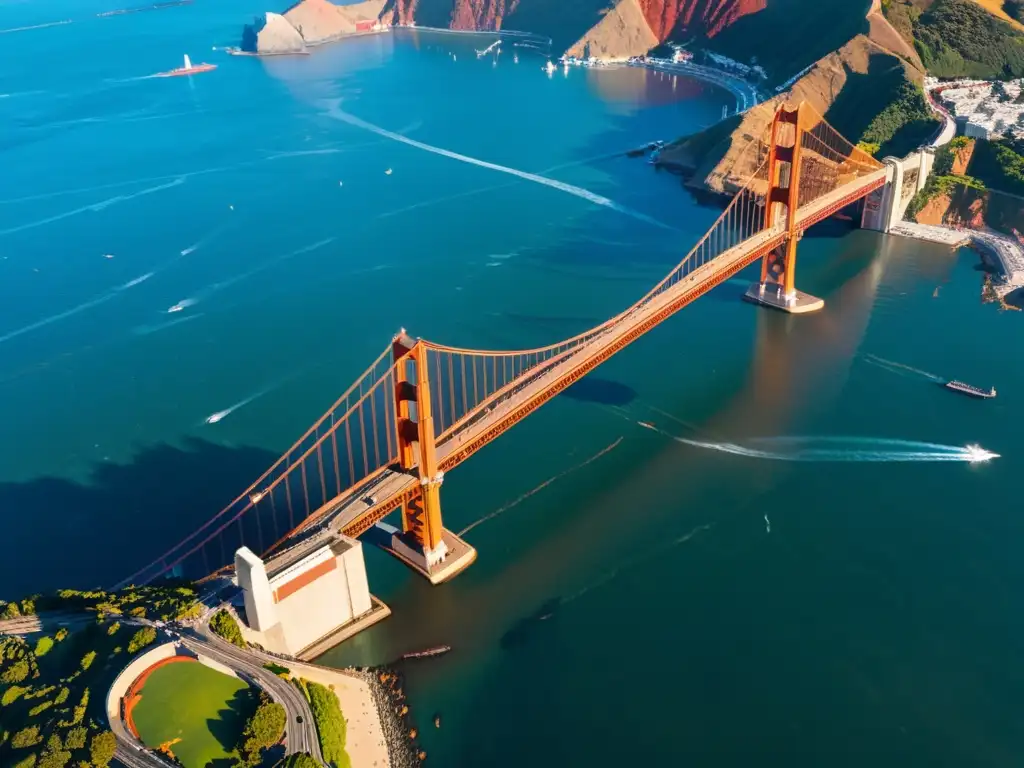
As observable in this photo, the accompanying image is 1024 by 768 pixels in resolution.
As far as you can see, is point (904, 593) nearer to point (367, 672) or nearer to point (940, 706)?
point (940, 706)

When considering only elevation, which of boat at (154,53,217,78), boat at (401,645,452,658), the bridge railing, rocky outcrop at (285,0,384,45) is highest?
rocky outcrop at (285,0,384,45)

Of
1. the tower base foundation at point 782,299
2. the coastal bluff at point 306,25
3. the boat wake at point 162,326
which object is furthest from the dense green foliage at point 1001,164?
the coastal bluff at point 306,25

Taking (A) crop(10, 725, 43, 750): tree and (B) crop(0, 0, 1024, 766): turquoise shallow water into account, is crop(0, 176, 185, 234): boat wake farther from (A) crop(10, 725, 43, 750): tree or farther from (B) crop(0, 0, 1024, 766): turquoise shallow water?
(A) crop(10, 725, 43, 750): tree

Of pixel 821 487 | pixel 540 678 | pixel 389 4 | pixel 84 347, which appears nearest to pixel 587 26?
pixel 389 4

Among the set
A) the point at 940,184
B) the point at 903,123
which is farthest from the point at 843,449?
the point at 903,123

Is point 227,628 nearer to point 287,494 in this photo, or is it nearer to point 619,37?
point 287,494

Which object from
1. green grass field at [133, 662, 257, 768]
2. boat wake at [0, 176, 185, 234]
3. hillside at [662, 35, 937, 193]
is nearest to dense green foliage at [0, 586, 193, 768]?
green grass field at [133, 662, 257, 768]
